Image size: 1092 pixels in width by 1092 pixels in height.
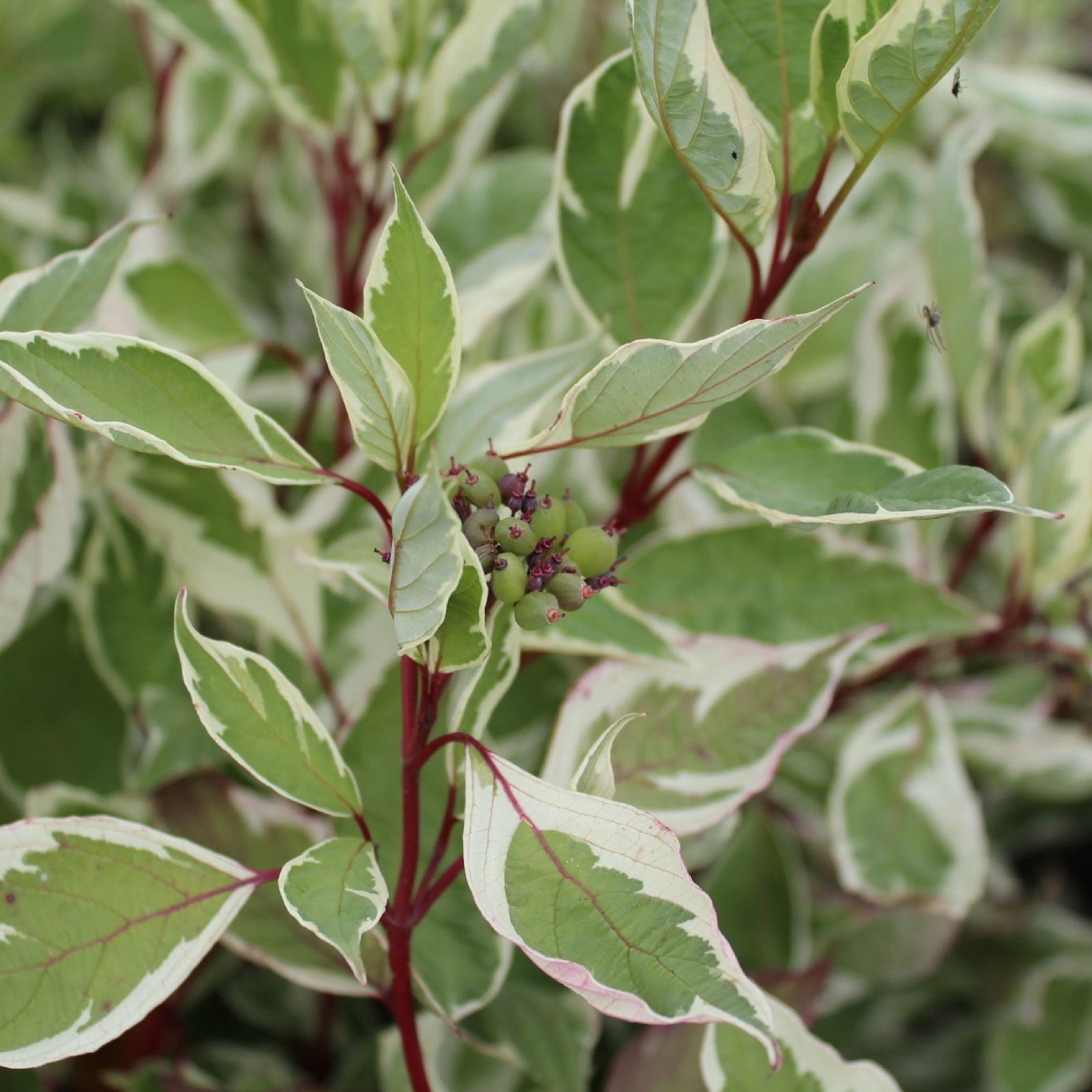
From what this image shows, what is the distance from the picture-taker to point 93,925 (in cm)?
52

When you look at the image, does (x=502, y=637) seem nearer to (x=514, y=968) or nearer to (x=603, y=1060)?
(x=514, y=968)

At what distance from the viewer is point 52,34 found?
1.26 meters

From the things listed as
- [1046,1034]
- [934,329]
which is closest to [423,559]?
[934,329]

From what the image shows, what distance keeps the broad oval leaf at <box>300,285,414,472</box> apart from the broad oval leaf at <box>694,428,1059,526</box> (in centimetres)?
17

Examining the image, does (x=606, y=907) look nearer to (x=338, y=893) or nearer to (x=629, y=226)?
(x=338, y=893)

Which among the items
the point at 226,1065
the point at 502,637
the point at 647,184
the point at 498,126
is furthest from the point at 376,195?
the point at 498,126

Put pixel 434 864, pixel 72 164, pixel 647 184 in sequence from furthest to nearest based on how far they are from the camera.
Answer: pixel 72 164, pixel 647 184, pixel 434 864

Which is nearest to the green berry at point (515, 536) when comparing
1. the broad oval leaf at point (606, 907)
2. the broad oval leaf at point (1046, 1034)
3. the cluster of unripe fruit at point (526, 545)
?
the cluster of unripe fruit at point (526, 545)

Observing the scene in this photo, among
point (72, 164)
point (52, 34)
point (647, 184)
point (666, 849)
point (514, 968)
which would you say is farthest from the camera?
point (72, 164)

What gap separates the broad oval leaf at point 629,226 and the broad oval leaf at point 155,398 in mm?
243

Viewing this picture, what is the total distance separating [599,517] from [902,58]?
48cm

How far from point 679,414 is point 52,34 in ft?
3.66

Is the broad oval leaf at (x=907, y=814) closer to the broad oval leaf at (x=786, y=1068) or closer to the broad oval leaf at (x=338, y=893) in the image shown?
the broad oval leaf at (x=786, y=1068)

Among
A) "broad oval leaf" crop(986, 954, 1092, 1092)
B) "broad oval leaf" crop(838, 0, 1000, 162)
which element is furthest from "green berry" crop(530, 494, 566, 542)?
"broad oval leaf" crop(986, 954, 1092, 1092)
